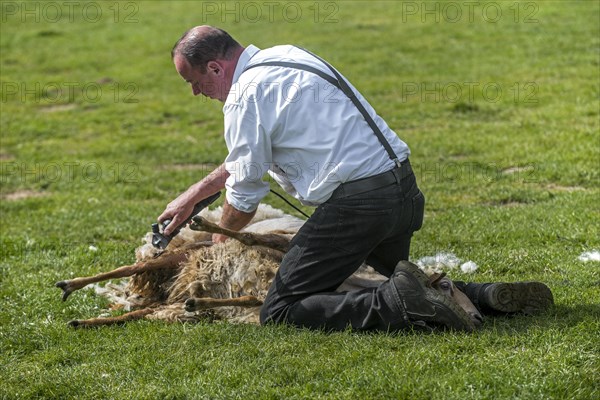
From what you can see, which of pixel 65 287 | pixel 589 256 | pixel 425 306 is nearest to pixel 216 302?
pixel 65 287

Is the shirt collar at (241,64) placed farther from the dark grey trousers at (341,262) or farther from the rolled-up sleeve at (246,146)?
the dark grey trousers at (341,262)

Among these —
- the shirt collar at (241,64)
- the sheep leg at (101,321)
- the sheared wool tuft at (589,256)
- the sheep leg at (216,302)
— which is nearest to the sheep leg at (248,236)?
the sheep leg at (216,302)

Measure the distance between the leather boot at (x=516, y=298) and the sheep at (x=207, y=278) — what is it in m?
0.16

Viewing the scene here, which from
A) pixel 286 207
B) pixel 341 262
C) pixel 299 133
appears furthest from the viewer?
pixel 286 207

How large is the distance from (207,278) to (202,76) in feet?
4.43

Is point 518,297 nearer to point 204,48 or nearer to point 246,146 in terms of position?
point 246,146

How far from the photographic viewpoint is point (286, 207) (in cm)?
909

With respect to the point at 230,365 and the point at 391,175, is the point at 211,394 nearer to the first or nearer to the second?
the point at 230,365

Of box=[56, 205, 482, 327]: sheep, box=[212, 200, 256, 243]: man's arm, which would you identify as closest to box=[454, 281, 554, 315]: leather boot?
box=[56, 205, 482, 327]: sheep

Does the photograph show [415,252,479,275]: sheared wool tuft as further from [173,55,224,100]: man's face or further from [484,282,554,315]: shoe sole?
[173,55,224,100]: man's face

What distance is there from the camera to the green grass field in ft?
15.4

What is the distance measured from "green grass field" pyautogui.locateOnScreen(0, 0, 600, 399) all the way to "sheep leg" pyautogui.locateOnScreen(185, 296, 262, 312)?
0.48 ft

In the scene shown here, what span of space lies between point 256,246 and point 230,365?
124 cm

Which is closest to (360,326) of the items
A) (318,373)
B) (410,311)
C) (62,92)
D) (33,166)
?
(410,311)
